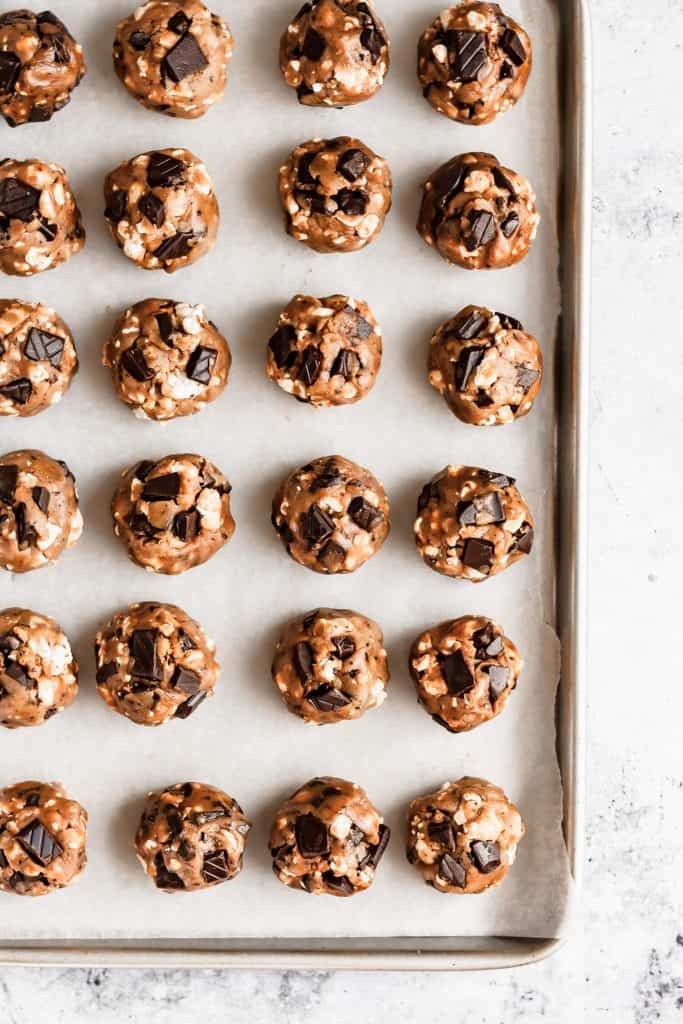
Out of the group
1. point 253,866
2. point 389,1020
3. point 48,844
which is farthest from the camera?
point 389,1020

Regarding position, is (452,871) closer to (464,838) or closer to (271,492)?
(464,838)

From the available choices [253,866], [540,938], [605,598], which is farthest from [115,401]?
[540,938]

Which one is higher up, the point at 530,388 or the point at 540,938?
the point at 530,388

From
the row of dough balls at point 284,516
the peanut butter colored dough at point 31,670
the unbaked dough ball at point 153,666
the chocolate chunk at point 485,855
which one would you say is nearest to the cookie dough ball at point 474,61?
the row of dough balls at point 284,516

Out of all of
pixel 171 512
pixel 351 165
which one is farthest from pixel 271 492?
pixel 351 165

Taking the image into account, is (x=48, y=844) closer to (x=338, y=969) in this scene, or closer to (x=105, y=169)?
(x=338, y=969)

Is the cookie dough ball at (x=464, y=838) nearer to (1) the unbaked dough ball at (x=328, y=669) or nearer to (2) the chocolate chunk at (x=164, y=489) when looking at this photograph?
(1) the unbaked dough ball at (x=328, y=669)

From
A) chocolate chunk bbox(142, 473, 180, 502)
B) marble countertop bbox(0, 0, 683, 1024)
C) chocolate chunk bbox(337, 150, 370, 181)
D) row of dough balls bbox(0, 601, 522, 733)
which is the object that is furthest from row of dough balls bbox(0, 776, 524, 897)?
chocolate chunk bbox(337, 150, 370, 181)

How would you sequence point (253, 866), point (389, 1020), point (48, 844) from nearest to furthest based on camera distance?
point (48, 844) → point (253, 866) → point (389, 1020)
